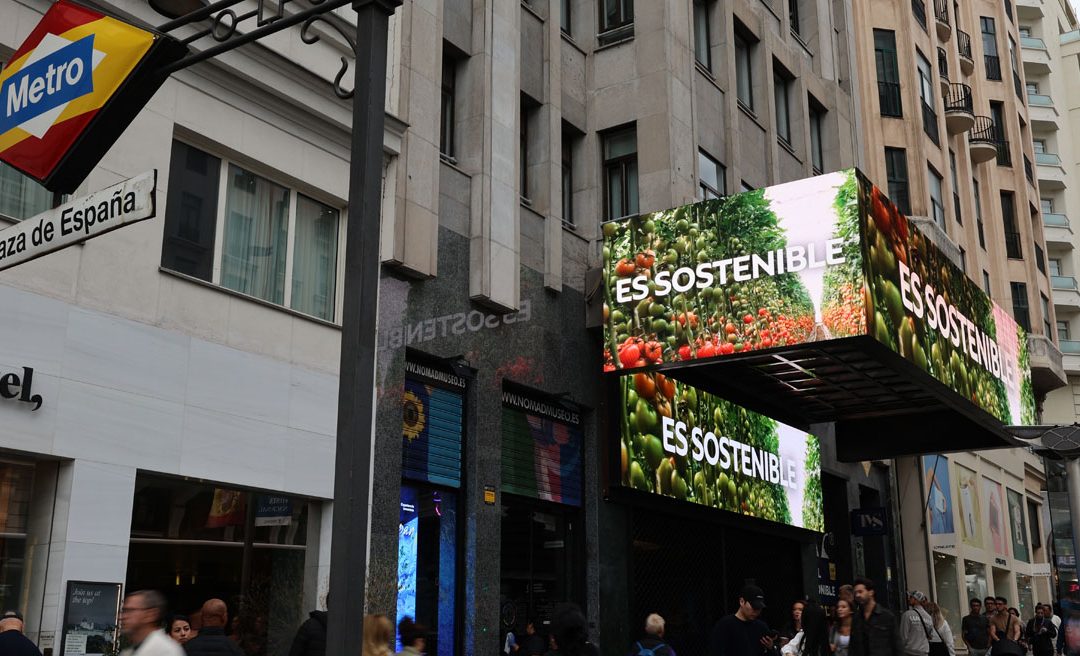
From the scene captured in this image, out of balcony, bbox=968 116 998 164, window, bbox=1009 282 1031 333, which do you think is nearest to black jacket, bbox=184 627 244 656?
balcony, bbox=968 116 998 164

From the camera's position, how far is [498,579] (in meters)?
15.8

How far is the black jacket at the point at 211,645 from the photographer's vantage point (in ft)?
25.6

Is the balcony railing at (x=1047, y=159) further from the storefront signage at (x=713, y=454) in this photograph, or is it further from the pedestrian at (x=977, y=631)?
the pedestrian at (x=977, y=631)

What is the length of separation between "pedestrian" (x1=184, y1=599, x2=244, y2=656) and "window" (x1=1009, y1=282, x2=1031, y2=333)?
40841mm

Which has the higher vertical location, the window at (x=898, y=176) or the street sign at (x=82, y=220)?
the window at (x=898, y=176)

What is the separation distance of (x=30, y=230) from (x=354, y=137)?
2347mm

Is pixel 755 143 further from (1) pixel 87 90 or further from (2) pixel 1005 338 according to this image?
(1) pixel 87 90

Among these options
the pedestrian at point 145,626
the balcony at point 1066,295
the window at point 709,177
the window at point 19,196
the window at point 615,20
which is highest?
the balcony at point 1066,295

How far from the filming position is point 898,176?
33.4 m

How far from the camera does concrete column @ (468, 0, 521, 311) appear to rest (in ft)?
53.6

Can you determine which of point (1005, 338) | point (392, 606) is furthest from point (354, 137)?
point (1005, 338)

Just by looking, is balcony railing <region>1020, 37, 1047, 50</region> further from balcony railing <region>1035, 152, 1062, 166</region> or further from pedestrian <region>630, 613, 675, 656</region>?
pedestrian <region>630, 613, 675, 656</region>

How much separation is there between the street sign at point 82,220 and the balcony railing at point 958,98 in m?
36.1

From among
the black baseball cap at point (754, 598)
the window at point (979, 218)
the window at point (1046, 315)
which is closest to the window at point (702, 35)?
the black baseball cap at point (754, 598)
